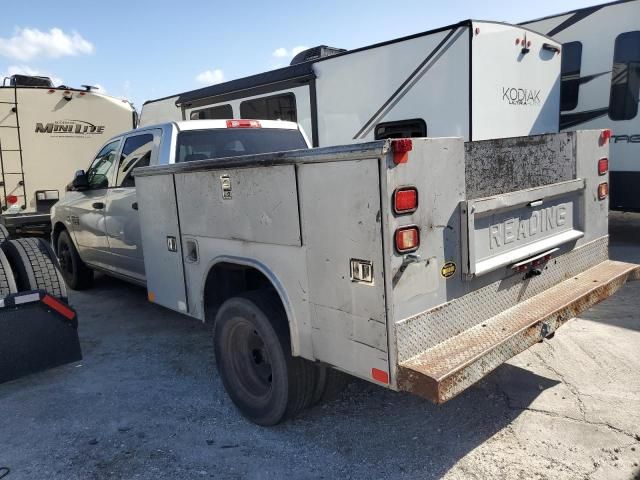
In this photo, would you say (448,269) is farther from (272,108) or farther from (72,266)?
(272,108)

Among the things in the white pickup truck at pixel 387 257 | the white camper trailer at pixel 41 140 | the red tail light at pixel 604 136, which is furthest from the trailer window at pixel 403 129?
the white camper trailer at pixel 41 140

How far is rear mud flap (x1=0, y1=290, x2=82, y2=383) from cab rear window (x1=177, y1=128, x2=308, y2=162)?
1.60m

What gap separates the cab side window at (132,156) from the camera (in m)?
5.10

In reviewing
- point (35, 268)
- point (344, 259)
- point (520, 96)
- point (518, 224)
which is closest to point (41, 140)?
point (35, 268)

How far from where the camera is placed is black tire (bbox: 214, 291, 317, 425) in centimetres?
320

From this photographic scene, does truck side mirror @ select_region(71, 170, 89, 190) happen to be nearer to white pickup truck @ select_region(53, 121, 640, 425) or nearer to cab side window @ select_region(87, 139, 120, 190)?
cab side window @ select_region(87, 139, 120, 190)

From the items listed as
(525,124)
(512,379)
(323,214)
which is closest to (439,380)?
(323,214)

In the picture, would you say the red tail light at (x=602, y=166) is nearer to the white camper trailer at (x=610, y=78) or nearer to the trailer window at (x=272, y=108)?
the white camper trailer at (x=610, y=78)

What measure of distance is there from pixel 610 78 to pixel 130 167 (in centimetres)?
711

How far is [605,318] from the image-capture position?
16.9 feet

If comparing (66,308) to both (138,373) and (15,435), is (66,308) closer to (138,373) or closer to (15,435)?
(138,373)

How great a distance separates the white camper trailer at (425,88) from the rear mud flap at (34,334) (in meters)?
4.69

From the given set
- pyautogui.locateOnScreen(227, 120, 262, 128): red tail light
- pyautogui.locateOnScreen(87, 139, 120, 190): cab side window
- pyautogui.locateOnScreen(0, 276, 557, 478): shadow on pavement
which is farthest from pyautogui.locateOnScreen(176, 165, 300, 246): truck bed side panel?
pyautogui.locateOnScreen(87, 139, 120, 190): cab side window

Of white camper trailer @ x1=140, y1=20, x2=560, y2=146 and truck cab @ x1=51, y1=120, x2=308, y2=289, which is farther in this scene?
white camper trailer @ x1=140, y1=20, x2=560, y2=146
